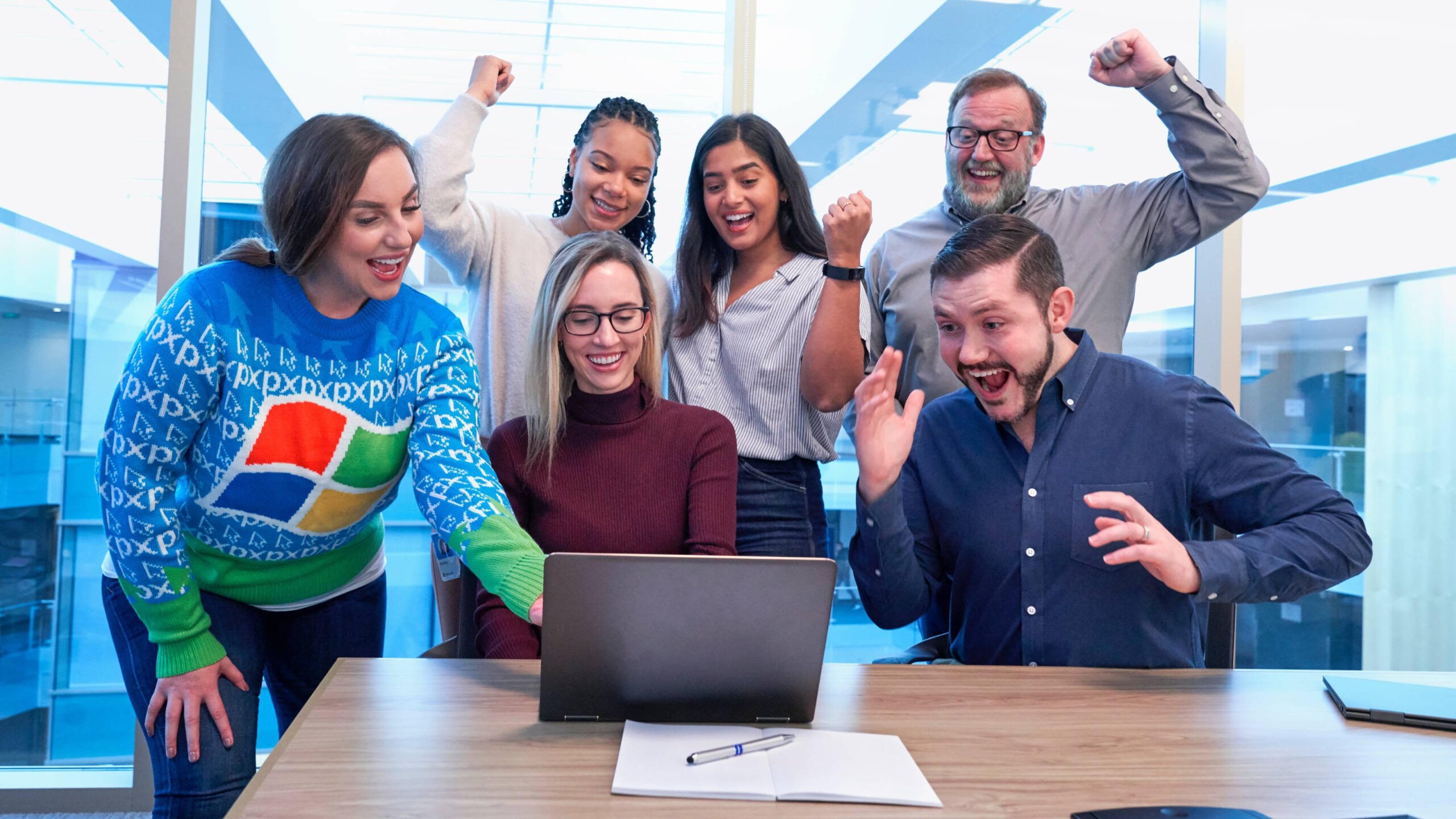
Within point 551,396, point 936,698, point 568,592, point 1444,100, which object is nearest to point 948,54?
point 1444,100

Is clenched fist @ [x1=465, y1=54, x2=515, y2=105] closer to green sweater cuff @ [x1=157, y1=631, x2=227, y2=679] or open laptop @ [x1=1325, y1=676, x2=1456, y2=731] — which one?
green sweater cuff @ [x1=157, y1=631, x2=227, y2=679]

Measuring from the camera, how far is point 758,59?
288cm

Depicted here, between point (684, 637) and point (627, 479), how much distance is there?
735 millimetres

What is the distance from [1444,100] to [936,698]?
2.95m

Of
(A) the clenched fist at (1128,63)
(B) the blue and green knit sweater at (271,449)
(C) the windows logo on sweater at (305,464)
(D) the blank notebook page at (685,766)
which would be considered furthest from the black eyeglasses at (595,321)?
(A) the clenched fist at (1128,63)

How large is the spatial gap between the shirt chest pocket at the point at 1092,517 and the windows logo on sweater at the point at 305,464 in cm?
115

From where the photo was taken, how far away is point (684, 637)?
1.13 metres

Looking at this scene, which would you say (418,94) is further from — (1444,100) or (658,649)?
(1444,100)

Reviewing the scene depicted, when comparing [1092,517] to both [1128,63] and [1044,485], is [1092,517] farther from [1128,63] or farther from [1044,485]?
[1128,63]

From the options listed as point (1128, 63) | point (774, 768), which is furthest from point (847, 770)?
point (1128, 63)

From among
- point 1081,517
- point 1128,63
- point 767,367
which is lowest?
point 1081,517

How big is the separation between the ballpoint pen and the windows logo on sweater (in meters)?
0.83

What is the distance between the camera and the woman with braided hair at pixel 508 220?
7.08ft

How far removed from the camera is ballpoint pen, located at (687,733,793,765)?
3.47 feet
